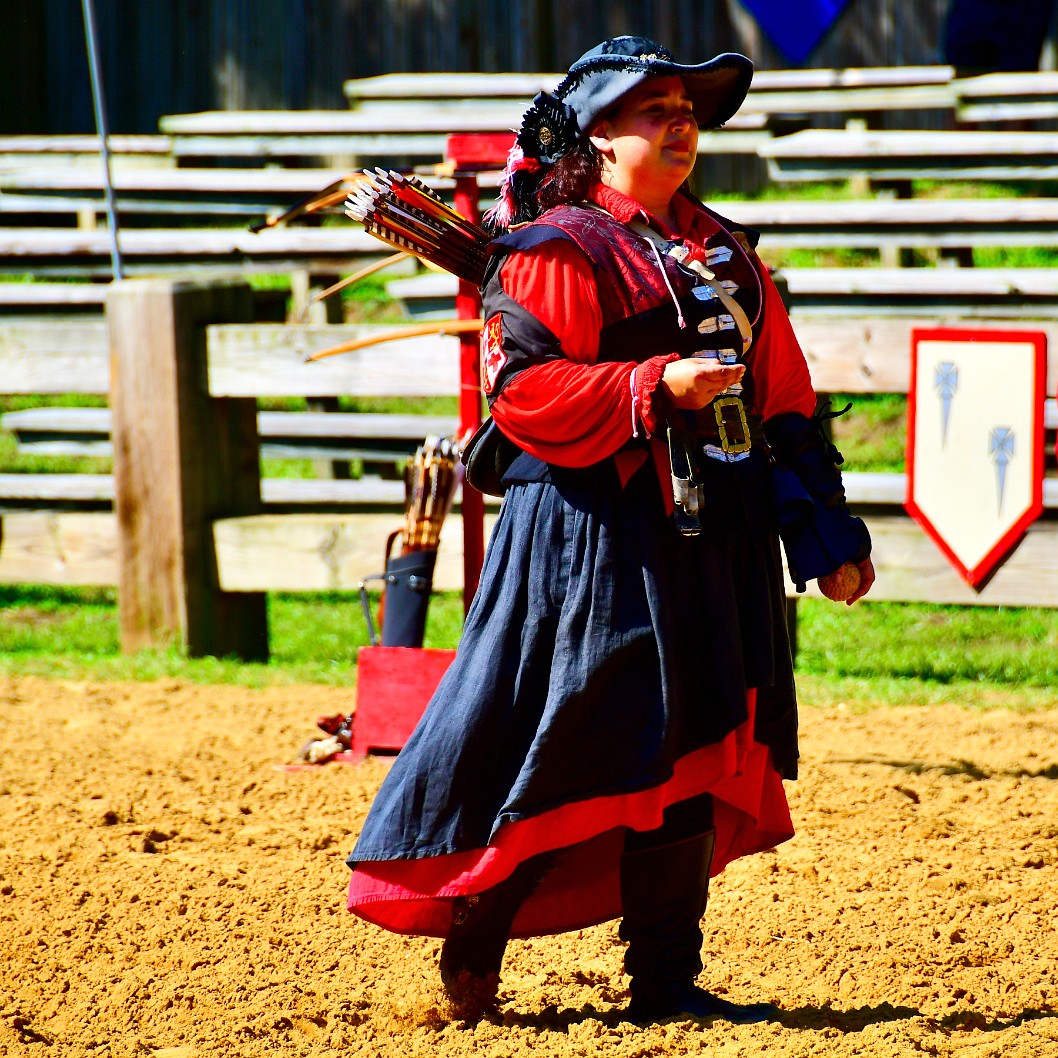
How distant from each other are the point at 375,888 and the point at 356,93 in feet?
31.7

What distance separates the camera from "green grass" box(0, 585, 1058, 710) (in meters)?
5.19

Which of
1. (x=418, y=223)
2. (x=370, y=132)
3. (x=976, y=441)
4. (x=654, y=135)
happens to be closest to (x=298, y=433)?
(x=370, y=132)

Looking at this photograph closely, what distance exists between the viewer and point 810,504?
2.58 m

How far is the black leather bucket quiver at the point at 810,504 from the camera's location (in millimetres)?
2572

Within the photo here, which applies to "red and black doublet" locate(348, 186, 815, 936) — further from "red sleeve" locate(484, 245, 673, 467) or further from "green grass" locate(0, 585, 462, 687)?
"green grass" locate(0, 585, 462, 687)

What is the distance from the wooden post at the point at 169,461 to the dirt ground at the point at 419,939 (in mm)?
788

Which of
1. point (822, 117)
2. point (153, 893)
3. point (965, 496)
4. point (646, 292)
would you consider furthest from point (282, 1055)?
point (822, 117)

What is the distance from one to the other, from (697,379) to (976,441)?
2.40 meters

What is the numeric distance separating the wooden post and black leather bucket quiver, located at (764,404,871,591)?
3.10 m

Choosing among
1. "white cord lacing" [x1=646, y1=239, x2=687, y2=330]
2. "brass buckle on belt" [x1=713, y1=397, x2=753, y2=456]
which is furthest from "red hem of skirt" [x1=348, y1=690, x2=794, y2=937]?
"white cord lacing" [x1=646, y1=239, x2=687, y2=330]

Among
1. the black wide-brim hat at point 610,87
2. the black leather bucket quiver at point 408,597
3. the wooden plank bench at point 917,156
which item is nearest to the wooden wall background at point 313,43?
the wooden plank bench at point 917,156

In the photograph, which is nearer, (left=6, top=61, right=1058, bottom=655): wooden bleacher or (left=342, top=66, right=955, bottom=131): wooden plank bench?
(left=6, top=61, right=1058, bottom=655): wooden bleacher

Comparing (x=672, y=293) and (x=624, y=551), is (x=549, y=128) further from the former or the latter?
(x=624, y=551)

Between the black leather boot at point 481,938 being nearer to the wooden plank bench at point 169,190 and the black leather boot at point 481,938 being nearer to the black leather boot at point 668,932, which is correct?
the black leather boot at point 668,932
